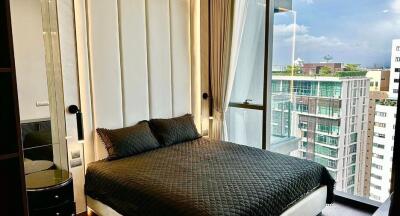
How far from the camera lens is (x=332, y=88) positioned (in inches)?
126

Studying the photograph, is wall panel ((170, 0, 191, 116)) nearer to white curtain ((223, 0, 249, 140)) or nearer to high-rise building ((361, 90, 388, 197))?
white curtain ((223, 0, 249, 140))

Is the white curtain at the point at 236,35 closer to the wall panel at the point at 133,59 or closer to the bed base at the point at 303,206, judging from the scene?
the wall panel at the point at 133,59

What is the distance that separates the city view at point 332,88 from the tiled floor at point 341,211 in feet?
0.74

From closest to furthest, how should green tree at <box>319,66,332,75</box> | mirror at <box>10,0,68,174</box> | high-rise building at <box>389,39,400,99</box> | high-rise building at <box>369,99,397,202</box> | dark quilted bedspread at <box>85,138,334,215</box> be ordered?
dark quilted bedspread at <box>85,138,334,215</box> < mirror at <box>10,0,68,174</box> < high-rise building at <box>389,39,400,99</box> < high-rise building at <box>369,99,397,202</box> < green tree at <box>319,66,332,75</box>

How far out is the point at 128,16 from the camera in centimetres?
313

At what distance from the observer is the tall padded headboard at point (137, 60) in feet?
9.59

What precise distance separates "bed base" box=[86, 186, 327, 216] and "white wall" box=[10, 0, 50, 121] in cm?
95

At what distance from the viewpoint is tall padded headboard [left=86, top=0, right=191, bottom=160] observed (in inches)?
115

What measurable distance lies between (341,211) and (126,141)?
2.29 m

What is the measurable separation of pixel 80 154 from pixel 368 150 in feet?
9.61

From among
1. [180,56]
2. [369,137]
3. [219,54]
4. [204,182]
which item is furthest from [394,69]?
[180,56]

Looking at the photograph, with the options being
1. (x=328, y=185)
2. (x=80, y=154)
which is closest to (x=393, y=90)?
(x=328, y=185)

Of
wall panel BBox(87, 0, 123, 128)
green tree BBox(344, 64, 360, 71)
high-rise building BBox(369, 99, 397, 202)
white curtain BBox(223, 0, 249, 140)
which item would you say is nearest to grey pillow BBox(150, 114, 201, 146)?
wall panel BBox(87, 0, 123, 128)

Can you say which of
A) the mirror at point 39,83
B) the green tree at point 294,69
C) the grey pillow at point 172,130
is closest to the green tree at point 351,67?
the green tree at point 294,69
